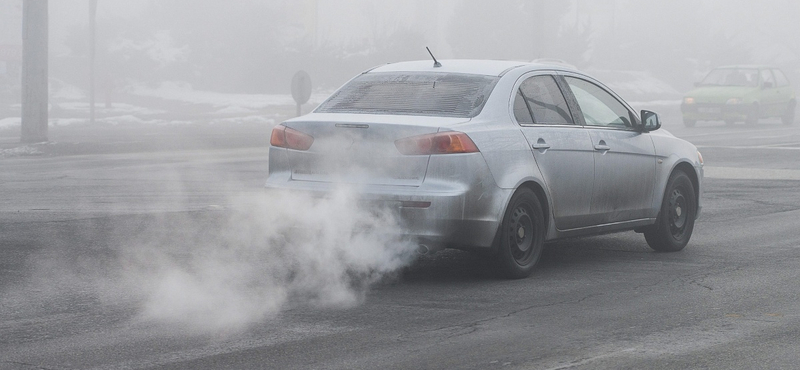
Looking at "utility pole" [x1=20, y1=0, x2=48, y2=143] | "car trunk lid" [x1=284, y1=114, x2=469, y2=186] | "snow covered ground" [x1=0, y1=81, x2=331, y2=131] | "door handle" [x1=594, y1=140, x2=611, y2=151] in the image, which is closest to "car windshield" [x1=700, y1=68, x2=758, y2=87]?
"snow covered ground" [x1=0, y1=81, x2=331, y2=131]

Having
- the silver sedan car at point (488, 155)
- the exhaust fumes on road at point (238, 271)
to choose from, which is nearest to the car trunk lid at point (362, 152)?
the silver sedan car at point (488, 155)

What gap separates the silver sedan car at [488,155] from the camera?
7.14 metres

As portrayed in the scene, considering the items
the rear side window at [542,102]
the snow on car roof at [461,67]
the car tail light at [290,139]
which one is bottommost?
the car tail light at [290,139]

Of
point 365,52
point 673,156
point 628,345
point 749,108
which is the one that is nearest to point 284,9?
point 365,52

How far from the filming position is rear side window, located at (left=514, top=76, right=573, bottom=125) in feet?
26.1

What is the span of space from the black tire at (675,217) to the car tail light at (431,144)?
2.53 metres

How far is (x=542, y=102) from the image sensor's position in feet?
26.7

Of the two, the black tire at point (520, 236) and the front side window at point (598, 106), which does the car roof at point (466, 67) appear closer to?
the front side window at point (598, 106)

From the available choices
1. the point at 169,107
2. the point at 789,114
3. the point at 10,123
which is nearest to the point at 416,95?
the point at 10,123

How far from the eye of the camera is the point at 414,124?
719 cm

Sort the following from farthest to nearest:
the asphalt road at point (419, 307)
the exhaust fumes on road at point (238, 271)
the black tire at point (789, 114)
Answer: the black tire at point (789, 114) → the exhaust fumes on road at point (238, 271) → the asphalt road at point (419, 307)

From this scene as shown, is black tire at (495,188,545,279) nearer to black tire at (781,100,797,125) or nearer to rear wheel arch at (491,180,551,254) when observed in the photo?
rear wheel arch at (491,180,551,254)

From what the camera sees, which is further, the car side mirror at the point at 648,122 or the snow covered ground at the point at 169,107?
the snow covered ground at the point at 169,107

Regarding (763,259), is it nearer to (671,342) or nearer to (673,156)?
(673,156)
